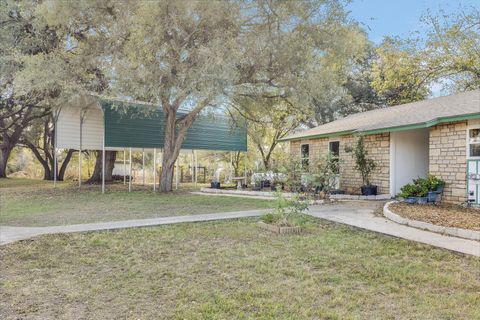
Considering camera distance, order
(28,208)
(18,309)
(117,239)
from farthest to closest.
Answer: (28,208) → (117,239) → (18,309)

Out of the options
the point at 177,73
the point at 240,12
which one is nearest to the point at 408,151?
the point at 240,12

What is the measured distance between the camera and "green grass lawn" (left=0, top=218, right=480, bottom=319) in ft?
11.2

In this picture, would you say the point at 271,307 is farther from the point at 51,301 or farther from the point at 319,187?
the point at 319,187

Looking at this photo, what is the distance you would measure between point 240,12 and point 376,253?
9.08 m

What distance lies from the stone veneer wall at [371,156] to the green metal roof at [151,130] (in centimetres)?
507

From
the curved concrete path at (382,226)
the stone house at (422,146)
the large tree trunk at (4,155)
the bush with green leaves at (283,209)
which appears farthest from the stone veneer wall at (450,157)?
the large tree trunk at (4,155)

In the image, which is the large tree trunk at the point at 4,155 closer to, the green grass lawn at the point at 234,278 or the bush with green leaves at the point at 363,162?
the bush with green leaves at the point at 363,162

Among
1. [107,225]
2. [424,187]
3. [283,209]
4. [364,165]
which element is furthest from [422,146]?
[107,225]

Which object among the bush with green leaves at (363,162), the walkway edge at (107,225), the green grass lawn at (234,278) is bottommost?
the green grass lawn at (234,278)

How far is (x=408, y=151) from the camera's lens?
1252 centimetres

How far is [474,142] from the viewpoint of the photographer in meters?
9.44

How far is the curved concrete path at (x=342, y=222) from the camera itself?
5.90m

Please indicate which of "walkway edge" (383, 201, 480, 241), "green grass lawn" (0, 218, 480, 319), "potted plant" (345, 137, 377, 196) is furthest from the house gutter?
"green grass lawn" (0, 218, 480, 319)

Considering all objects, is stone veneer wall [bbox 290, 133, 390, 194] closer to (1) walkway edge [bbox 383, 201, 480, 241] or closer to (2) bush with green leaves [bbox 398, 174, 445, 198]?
(2) bush with green leaves [bbox 398, 174, 445, 198]
